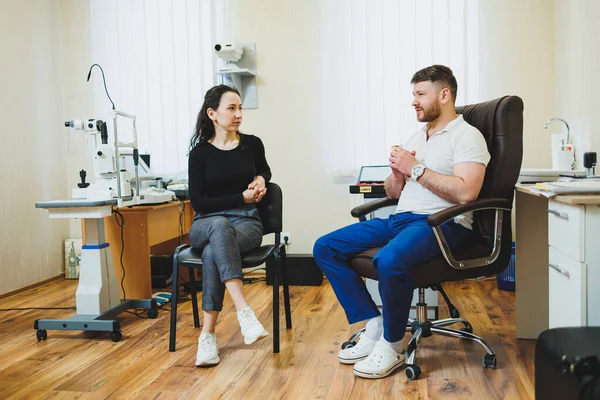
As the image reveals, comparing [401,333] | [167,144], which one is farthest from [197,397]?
[167,144]

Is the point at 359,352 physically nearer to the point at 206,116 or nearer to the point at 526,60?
the point at 206,116

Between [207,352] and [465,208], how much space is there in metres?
1.18

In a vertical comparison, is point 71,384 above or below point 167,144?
below

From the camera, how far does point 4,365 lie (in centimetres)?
246

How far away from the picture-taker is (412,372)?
2.15 m

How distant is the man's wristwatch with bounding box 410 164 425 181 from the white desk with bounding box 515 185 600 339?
0.38m

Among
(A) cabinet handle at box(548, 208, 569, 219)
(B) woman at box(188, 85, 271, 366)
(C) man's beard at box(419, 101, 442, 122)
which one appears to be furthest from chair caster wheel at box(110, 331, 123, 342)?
(A) cabinet handle at box(548, 208, 569, 219)

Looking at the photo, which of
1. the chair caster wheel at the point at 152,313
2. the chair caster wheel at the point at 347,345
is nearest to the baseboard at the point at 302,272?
the chair caster wheel at the point at 152,313

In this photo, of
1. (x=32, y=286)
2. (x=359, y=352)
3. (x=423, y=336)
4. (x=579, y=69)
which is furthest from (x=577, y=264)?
(x=32, y=286)

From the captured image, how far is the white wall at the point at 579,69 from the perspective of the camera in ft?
9.61

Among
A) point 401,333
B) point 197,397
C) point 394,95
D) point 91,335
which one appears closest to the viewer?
point 197,397

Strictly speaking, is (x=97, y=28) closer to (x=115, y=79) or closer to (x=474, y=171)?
(x=115, y=79)

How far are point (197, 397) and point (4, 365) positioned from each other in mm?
979

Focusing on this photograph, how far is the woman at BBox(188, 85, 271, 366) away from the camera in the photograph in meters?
2.44
